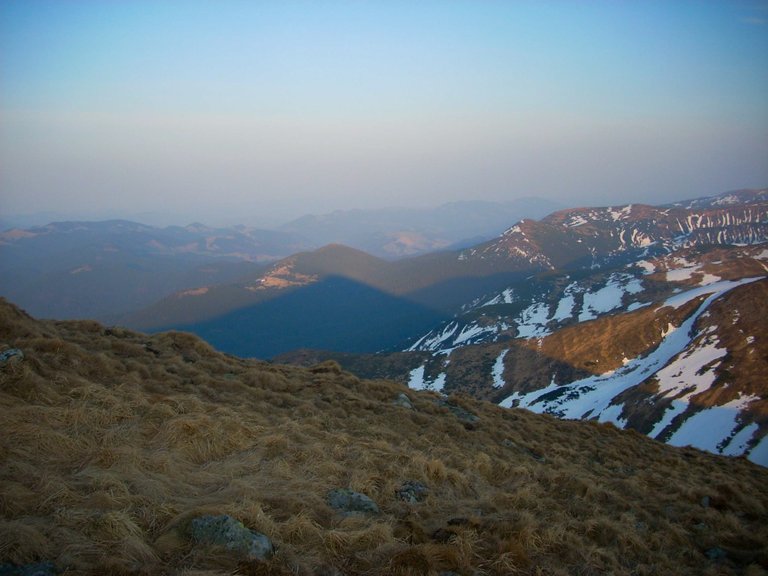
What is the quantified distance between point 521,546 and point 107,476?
8.46 meters

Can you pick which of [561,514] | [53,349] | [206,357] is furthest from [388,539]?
[206,357]

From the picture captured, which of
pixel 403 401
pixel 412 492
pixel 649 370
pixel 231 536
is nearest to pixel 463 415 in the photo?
pixel 403 401

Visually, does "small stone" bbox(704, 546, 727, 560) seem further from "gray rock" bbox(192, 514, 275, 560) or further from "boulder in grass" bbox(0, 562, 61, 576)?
"boulder in grass" bbox(0, 562, 61, 576)

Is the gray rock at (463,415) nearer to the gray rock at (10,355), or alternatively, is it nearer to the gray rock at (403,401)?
the gray rock at (403,401)

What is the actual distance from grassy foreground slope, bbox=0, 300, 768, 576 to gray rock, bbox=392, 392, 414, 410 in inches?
49.9

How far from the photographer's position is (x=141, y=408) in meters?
13.6

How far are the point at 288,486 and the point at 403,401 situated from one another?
516 inches

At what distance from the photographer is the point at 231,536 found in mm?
7383

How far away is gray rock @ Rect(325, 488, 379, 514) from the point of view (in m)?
Answer: 9.92

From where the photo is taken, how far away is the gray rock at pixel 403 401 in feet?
72.8

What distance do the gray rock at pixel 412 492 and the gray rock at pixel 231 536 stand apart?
14.5 ft

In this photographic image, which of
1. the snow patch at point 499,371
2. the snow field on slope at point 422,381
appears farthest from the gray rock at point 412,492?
the snow field on slope at point 422,381

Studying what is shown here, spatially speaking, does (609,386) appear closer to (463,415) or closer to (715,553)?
(463,415)

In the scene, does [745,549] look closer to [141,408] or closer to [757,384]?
[141,408]
